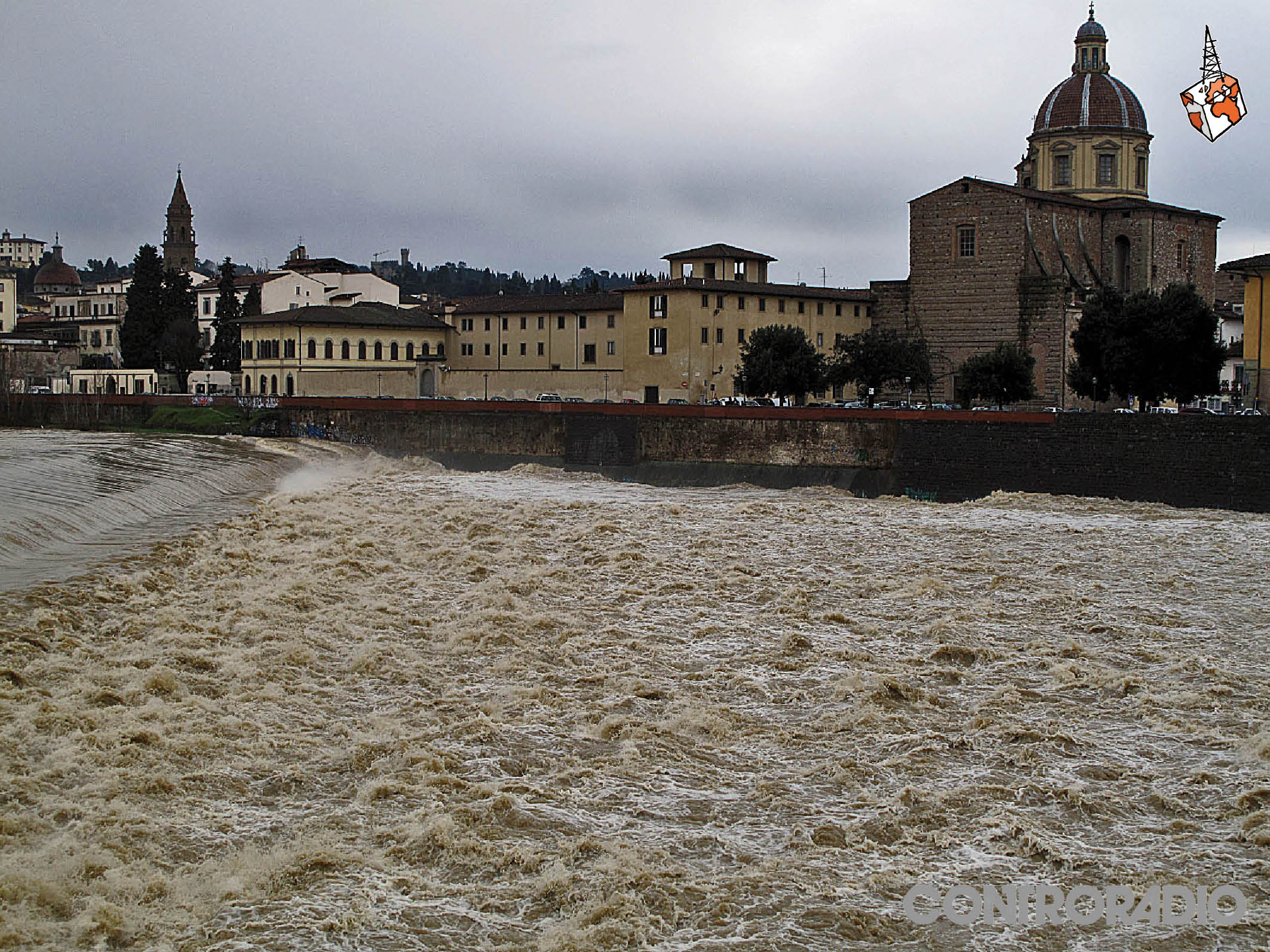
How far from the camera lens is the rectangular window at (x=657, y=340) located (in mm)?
62375

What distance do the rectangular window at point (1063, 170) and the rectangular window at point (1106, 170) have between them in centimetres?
145

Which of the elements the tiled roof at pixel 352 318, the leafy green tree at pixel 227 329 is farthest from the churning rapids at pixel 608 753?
the leafy green tree at pixel 227 329

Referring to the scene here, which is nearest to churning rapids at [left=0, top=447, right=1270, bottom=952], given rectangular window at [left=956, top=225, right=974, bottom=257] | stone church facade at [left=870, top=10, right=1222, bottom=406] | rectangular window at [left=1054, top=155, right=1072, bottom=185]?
stone church facade at [left=870, top=10, right=1222, bottom=406]

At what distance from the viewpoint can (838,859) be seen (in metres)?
9.66

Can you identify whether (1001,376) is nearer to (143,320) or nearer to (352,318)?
(352,318)

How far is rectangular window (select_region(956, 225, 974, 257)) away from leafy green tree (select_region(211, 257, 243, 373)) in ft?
137

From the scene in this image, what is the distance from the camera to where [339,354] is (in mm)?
70938

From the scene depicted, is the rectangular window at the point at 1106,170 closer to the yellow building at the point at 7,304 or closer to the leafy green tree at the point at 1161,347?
the leafy green tree at the point at 1161,347

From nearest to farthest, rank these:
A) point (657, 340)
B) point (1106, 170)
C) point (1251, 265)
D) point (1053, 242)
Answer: point (1251, 265) < point (1053, 242) < point (657, 340) < point (1106, 170)

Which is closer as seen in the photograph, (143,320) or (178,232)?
(143,320)

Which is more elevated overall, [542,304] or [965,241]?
[965,241]

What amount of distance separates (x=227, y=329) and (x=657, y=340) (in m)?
33.9

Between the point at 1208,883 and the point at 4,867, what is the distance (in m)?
8.36

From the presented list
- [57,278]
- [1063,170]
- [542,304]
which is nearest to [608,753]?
[542,304]
